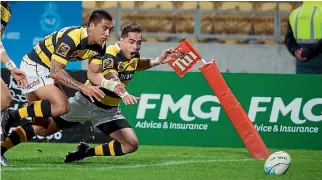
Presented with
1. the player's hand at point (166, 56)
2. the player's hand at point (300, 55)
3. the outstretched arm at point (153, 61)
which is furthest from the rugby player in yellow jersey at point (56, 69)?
→ the player's hand at point (300, 55)

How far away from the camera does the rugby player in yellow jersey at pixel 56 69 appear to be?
1158 centimetres

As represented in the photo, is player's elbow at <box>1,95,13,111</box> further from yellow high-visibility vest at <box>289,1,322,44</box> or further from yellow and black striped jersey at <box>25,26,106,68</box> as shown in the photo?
yellow high-visibility vest at <box>289,1,322,44</box>

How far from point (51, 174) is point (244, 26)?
909 centimetres

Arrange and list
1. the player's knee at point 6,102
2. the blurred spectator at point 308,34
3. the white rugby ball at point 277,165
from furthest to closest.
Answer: the blurred spectator at point 308,34, the player's knee at point 6,102, the white rugby ball at point 277,165

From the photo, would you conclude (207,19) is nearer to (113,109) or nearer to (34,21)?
(34,21)

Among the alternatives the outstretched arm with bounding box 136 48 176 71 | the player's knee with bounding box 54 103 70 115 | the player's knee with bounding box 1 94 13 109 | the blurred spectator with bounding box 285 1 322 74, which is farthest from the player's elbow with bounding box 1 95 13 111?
the blurred spectator with bounding box 285 1 322 74

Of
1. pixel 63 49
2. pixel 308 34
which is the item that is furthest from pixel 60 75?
pixel 308 34

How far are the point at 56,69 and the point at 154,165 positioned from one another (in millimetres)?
1630

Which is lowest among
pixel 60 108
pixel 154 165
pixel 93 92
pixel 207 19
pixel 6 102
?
pixel 154 165

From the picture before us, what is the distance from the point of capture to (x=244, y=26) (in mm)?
19484

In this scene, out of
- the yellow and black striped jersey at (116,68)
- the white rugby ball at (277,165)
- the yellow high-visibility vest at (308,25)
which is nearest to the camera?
the white rugby ball at (277,165)

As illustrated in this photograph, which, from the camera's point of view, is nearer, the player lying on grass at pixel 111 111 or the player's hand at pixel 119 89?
the player's hand at pixel 119 89

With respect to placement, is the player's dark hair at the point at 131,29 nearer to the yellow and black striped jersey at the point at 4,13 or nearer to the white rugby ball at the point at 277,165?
the yellow and black striped jersey at the point at 4,13

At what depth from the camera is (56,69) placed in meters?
11.6
